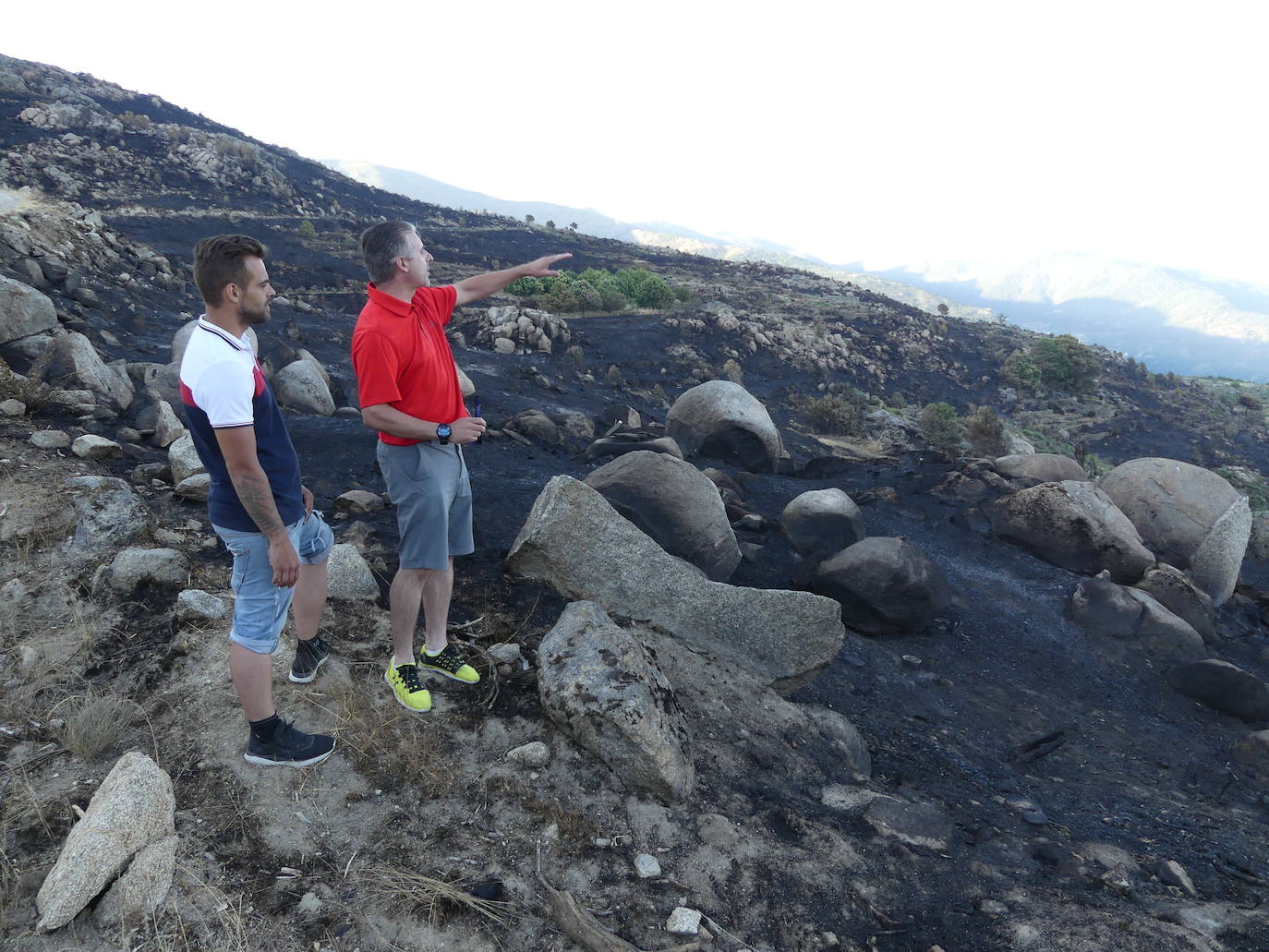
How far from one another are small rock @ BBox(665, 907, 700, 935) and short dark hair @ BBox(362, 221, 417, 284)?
2497 millimetres

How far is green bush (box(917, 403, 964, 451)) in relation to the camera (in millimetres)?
13922

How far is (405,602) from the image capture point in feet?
9.73

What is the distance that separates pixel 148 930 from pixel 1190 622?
24.7ft

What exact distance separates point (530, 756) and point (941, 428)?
13.3 metres

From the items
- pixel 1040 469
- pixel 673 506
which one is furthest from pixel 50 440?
pixel 1040 469

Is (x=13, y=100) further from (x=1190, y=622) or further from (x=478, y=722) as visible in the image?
(x=1190, y=622)

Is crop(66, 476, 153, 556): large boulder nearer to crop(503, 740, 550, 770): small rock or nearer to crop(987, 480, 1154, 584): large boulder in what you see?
crop(503, 740, 550, 770): small rock

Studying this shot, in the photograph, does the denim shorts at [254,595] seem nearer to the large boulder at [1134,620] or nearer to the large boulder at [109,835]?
the large boulder at [109,835]

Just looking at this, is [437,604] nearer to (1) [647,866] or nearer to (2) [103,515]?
(1) [647,866]

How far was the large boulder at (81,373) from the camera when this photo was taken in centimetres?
558

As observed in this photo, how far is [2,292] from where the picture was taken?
19.9 feet

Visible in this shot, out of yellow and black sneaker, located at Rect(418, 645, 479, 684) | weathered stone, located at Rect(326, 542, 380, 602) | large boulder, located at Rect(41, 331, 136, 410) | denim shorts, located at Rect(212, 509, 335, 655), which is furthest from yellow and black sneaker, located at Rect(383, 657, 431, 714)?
large boulder, located at Rect(41, 331, 136, 410)

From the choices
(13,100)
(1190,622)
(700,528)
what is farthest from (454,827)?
(13,100)

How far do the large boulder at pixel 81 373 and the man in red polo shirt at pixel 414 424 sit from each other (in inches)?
169
